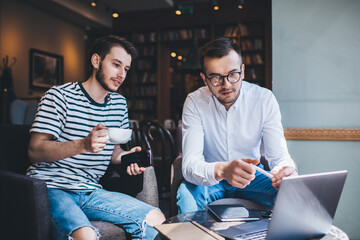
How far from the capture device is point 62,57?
22.4ft

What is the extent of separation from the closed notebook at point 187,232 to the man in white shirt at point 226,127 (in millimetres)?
352

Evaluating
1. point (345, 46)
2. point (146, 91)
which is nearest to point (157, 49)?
point (146, 91)

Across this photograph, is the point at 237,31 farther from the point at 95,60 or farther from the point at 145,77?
the point at 95,60

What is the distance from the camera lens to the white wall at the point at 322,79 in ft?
6.80

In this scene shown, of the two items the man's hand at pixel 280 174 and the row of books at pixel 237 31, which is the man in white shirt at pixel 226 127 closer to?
the man's hand at pixel 280 174

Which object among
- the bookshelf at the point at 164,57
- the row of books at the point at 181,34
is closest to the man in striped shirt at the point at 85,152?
the bookshelf at the point at 164,57

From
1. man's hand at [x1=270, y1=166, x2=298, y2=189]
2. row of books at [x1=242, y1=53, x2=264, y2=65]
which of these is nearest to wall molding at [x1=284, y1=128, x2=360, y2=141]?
man's hand at [x1=270, y1=166, x2=298, y2=189]

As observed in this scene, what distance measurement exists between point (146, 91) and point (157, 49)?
976mm

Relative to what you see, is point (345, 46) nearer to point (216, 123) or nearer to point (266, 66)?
point (216, 123)

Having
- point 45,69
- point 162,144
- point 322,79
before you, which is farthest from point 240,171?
point 45,69

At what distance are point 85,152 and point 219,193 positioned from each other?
0.75 m

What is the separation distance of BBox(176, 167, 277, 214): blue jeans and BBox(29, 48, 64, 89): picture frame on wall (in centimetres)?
550

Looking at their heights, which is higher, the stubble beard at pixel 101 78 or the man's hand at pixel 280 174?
the stubble beard at pixel 101 78

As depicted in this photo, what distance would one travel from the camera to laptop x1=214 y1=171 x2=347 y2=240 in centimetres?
86
